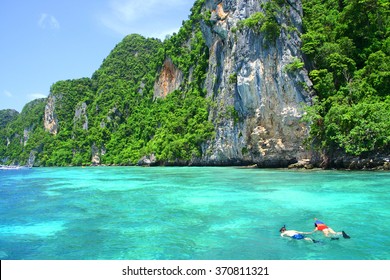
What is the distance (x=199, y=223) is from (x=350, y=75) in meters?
22.0

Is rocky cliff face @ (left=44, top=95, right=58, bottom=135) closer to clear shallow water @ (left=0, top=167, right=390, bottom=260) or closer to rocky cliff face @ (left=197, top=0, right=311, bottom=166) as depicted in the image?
rocky cliff face @ (left=197, top=0, right=311, bottom=166)

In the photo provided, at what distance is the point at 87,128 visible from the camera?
7031cm

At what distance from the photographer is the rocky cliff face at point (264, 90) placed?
26594 millimetres

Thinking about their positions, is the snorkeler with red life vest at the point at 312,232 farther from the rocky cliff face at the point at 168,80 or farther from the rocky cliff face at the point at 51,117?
the rocky cliff face at the point at 51,117

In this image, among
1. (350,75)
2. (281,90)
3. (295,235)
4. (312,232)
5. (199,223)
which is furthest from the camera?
(281,90)

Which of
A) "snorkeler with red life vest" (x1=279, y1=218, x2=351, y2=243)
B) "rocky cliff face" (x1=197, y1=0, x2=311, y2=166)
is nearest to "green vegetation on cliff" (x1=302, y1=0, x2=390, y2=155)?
"rocky cliff face" (x1=197, y1=0, x2=311, y2=166)

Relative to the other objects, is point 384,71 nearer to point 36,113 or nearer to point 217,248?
point 217,248

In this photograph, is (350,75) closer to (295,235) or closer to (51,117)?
(295,235)

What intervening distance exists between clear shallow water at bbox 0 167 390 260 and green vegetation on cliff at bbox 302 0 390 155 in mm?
6456

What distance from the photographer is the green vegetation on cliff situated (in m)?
21.5

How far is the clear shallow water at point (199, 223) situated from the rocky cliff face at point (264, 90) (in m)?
11.5

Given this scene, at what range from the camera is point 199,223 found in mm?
9570

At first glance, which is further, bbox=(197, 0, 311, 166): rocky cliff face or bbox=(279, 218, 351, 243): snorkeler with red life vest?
bbox=(197, 0, 311, 166): rocky cliff face

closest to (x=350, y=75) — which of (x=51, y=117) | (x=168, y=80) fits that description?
(x=168, y=80)
